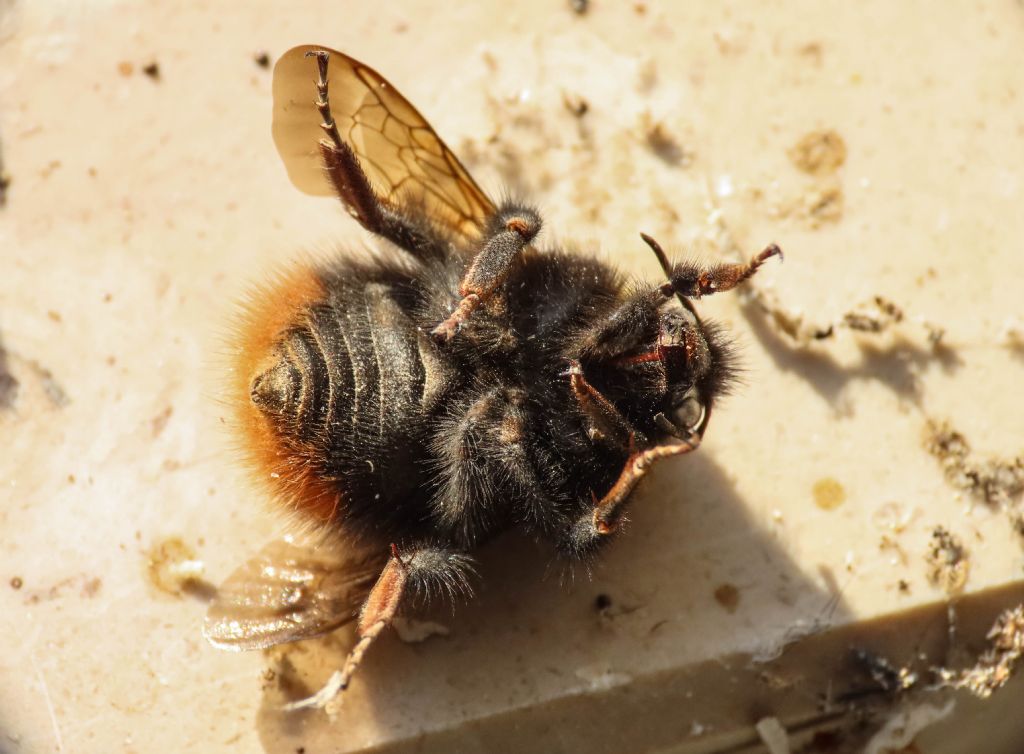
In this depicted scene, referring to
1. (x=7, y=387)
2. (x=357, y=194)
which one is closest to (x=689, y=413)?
(x=357, y=194)

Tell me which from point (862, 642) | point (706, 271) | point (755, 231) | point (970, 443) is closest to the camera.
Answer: point (706, 271)

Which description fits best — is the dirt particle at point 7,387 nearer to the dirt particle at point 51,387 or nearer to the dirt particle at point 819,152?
the dirt particle at point 51,387

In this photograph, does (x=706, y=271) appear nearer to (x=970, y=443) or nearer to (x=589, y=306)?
(x=589, y=306)

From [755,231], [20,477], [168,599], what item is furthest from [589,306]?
[20,477]

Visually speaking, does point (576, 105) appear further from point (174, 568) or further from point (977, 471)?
point (174, 568)

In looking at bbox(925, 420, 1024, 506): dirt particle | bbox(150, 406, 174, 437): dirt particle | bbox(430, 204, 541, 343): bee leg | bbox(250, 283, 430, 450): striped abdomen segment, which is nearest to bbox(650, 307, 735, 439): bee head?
bbox(430, 204, 541, 343): bee leg

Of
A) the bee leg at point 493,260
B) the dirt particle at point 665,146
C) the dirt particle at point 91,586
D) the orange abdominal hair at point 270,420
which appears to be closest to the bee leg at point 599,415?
the bee leg at point 493,260

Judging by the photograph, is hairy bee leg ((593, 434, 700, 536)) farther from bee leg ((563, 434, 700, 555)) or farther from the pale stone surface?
the pale stone surface
